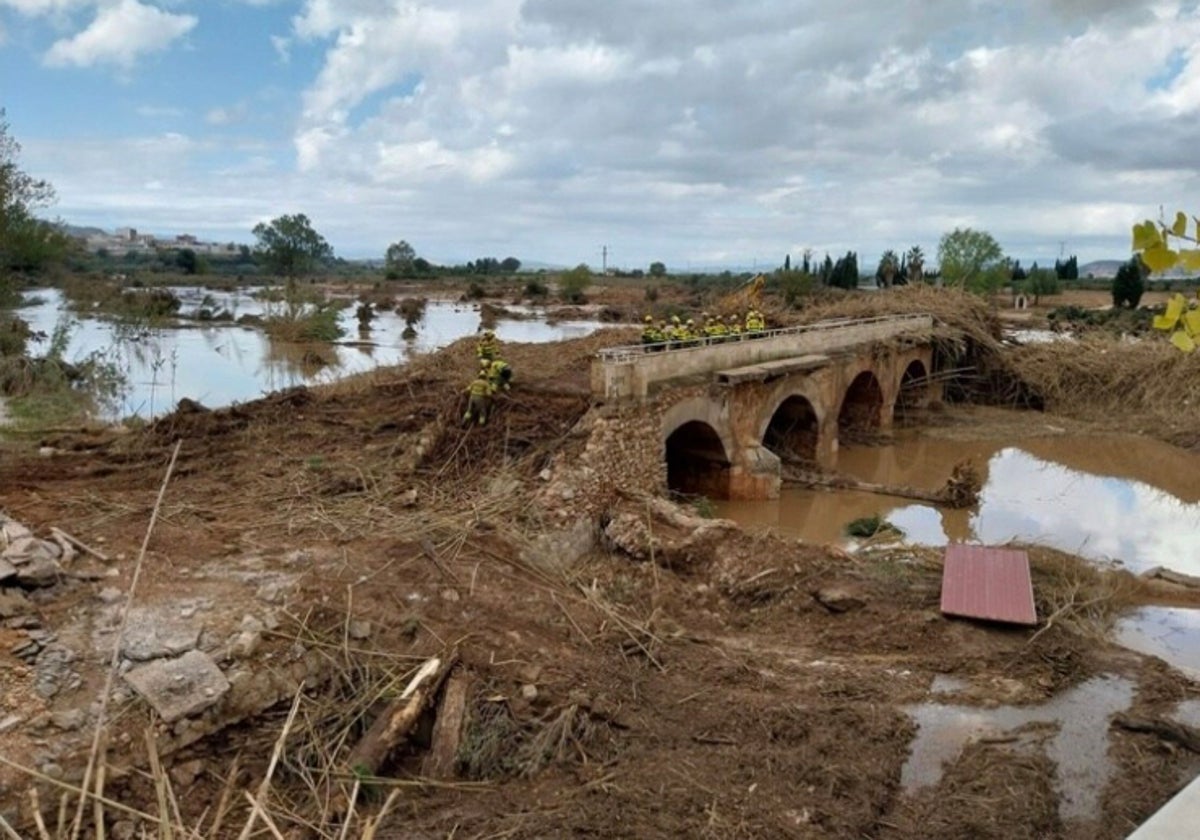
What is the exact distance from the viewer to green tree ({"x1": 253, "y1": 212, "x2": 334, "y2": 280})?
6656 cm

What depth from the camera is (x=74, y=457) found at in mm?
12117

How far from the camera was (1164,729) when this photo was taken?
7.39m

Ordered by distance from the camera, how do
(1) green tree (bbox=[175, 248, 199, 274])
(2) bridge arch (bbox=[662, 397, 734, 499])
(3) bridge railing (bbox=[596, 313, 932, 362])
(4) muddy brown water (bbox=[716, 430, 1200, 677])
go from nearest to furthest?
1. (3) bridge railing (bbox=[596, 313, 932, 362])
2. (4) muddy brown water (bbox=[716, 430, 1200, 677])
3. (2) bridge arch (bbox=[662, 397, 734, 499])
4. (1) green tree (bbox=[175, 248, 199, 274])

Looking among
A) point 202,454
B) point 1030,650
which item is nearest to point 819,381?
point 1030,650

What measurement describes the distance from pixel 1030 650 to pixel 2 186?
27085 mm

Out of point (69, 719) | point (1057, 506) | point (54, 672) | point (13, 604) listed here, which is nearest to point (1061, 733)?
point (69, 719)

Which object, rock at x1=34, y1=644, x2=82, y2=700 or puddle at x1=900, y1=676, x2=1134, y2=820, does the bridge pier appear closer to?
puddle at x1=900, y1=676, x2=1134, y2=820

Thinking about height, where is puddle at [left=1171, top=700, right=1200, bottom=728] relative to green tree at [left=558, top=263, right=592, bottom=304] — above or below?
below

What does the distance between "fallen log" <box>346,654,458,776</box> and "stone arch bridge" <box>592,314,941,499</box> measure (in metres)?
6.15

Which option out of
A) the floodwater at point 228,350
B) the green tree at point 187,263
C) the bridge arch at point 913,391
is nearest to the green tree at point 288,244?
the floodwater at point 228,350

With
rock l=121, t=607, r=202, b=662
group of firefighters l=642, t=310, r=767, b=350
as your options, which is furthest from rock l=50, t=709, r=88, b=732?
group of firefighters l=642, t=310, r=767, b=350

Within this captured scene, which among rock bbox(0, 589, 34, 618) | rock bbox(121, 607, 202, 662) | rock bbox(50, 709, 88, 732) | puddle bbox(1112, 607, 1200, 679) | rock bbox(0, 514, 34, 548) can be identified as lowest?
puddle bbox(1112, 607, 1200, 679)

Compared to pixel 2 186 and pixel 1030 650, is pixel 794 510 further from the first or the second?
pixel 2 186

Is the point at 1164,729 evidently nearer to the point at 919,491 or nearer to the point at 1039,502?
the point at 919,491
